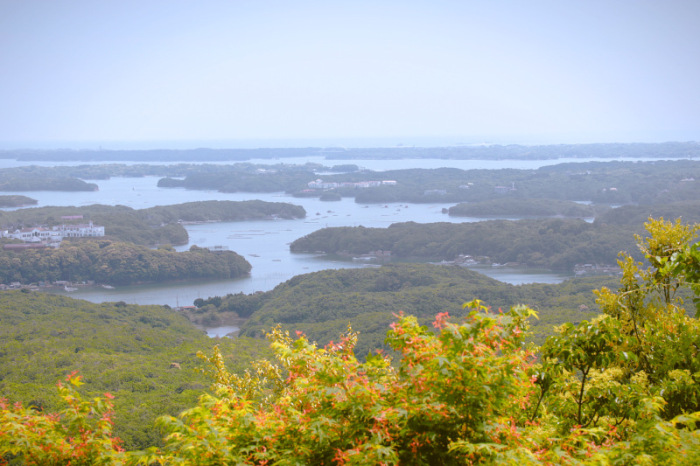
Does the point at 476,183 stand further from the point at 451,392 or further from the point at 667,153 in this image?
the point at 451,392

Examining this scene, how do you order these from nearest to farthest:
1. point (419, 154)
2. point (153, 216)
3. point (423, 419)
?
point (423, 419) → point (153, 216) → point (419, 154)

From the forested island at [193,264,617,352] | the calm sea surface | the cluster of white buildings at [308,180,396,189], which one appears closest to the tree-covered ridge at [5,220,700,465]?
the forested island at [193,264,617,352]

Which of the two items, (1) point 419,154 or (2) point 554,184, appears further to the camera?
(1) point 419,154

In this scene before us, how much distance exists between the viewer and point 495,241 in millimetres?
45312

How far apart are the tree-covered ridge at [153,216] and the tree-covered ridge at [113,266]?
7839mm

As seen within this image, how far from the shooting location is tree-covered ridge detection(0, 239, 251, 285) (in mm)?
39094

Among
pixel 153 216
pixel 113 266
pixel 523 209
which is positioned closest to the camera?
pixel 113 266

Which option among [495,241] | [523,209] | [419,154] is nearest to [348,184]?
[523,209]

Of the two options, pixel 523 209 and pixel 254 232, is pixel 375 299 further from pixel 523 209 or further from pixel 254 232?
pixel 523 209

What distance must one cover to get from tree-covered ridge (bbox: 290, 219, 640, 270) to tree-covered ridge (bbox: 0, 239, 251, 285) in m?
10.4

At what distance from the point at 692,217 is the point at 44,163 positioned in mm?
123183

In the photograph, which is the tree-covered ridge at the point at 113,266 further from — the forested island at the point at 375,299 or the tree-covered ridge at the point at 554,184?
the tree-covered ridge at the point at 554,184

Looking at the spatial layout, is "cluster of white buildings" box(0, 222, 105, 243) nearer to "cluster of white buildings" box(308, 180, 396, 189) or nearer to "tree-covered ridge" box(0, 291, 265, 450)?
"tree-covered ridge" box(0, 291, 265, 450)

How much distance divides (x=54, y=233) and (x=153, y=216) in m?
12.7
